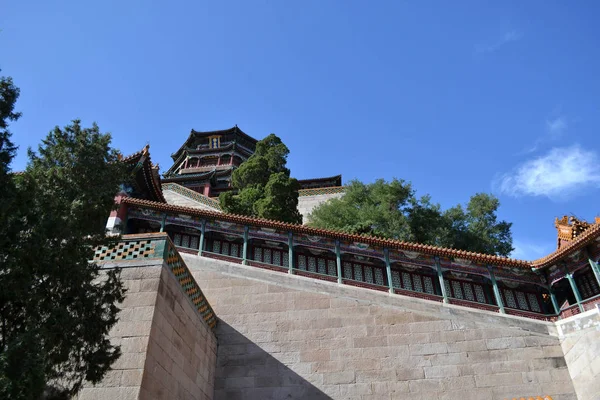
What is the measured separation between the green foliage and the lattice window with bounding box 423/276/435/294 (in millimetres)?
6835

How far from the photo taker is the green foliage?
21.0 metres

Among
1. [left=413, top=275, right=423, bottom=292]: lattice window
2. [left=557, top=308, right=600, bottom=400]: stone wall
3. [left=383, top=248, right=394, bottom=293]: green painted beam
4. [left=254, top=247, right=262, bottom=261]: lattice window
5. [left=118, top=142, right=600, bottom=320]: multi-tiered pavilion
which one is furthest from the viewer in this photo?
[left=254, top=247, right=262, bottom=261]: lattice window

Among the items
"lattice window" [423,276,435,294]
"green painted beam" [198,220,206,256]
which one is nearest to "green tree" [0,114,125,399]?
"green painted beam" [198,220,206,256]

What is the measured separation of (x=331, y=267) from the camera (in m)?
13.4

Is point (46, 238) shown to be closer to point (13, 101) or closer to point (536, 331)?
A: point (13, 101)

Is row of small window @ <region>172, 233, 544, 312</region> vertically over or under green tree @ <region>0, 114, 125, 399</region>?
over

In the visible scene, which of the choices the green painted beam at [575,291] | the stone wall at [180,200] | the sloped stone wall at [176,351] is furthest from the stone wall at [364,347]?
the stone wall at [180,200]

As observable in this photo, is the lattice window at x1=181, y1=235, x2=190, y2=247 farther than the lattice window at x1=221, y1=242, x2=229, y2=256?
Yes

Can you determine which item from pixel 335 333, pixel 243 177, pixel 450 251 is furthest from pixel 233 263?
pixel 243 177

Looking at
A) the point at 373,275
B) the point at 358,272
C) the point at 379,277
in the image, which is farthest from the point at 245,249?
the point at 379,277

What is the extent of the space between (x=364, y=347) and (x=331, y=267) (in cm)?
298

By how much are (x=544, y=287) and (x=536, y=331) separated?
190cm

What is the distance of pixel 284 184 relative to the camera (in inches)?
849

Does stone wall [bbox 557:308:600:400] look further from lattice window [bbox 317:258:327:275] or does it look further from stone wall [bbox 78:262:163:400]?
stone wall [bbox 78:262:163:400]
